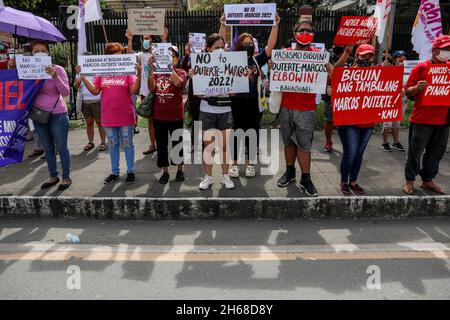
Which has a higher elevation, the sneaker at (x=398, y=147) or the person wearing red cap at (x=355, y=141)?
the person wearing red cap at (x=355, y=141)

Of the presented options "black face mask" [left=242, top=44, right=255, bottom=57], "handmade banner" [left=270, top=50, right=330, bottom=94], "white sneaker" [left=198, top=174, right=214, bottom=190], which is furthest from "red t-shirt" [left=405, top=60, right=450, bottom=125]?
"white sneaker" [left=198, top=174, right=214, bottom=190]

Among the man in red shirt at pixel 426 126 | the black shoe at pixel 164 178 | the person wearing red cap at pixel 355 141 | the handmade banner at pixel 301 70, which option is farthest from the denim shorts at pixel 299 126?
the black shoe at pixel 164 178

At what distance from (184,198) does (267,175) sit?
156 cm

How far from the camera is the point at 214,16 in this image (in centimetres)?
1271

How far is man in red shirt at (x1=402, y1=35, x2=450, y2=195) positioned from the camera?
16.4 feet

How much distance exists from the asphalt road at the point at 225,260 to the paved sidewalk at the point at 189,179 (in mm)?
502

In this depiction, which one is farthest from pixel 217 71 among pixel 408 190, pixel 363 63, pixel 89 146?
pixel 89 146

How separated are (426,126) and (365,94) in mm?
840

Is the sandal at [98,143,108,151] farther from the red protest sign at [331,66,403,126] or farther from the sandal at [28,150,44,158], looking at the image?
the red protest sign at [331,66,403,126]

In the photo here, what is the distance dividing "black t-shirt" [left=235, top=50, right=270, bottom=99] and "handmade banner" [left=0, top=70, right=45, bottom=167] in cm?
269

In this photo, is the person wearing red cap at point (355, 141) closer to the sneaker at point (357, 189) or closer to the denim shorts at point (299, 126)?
the sneaker at point (357, 189)

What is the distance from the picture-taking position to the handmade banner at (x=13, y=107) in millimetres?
5270
